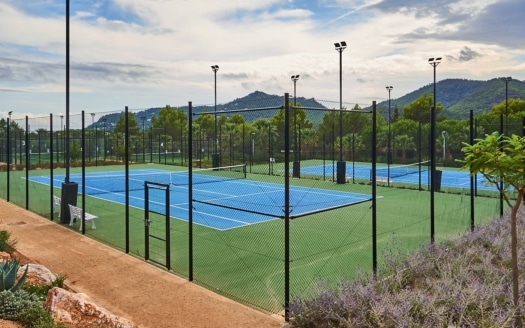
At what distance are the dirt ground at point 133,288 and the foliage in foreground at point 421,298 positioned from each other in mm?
934

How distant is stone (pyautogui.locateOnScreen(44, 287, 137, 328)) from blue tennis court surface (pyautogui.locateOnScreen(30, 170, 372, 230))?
739 cm

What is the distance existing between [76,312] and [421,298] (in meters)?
4.38

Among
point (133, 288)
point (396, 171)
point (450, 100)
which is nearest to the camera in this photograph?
point (133, 288)

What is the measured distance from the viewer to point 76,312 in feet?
20.6

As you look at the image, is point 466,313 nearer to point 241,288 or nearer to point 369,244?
point 241,288

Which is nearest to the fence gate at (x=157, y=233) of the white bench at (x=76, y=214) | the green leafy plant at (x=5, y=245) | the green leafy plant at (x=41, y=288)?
the white bench at (x=76, y=214)

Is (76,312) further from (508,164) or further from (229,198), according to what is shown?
(229,198)

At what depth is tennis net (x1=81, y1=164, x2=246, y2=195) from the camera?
24141 millimetres

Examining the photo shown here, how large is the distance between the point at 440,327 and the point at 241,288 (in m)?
3.95

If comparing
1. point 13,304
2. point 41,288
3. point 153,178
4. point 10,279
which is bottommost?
point 41,288

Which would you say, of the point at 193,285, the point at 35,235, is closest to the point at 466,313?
the point at 193,285

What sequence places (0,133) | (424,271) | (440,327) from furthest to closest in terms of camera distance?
(0,133)
(424,271)
(440,327)

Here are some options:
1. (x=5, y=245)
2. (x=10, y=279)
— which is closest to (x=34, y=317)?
(x=10, y=279)

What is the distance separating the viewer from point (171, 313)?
755 centimetres
